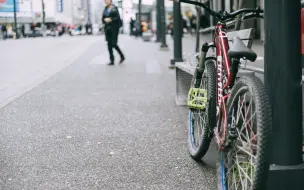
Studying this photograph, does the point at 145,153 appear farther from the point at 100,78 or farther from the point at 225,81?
the point at 100,78

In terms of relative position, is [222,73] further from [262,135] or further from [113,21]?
[113,21]

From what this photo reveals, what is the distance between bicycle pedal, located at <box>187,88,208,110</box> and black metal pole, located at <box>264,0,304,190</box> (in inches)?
41.7

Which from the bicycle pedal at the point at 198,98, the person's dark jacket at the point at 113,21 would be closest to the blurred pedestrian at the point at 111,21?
the person's dark jacket at the point at 113,21

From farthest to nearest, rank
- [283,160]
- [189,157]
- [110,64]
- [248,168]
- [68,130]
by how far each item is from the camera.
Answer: [110,64], [68,130], [189,157], [283,160], [248,168]

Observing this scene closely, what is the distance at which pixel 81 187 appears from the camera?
11.5 ft

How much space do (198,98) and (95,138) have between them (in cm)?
144

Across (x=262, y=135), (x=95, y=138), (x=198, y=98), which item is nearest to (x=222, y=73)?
(x=198, y=98)

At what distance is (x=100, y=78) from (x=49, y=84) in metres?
1.31

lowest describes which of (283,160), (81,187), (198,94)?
(81,187)

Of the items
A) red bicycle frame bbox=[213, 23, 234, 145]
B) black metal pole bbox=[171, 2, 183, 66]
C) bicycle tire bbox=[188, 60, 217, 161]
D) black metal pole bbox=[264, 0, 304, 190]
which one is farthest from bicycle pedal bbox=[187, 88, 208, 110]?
black metal pole bbox=[171, 2, 183, 66]

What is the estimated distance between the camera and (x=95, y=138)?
502 cm

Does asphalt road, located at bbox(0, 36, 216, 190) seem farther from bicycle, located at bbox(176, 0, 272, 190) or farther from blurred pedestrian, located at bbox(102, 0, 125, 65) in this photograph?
blurred pedestrian, located at bbox(102, 0, 125, 65)

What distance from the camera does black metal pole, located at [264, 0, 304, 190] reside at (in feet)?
9.14

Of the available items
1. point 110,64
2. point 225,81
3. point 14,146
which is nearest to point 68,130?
point 14,146
